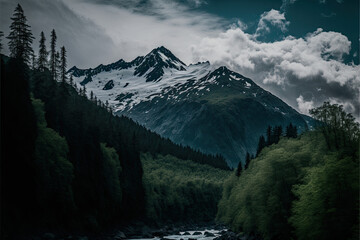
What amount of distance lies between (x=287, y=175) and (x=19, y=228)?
4534 centimetres

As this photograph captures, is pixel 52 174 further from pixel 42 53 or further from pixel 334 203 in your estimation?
pixel 334 203

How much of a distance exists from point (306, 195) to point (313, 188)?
298 cm

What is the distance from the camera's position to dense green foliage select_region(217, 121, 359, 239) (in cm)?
4478

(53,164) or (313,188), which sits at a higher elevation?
(53,164)

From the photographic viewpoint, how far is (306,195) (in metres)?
53.5

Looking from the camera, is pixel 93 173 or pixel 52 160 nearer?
pixel 52 160

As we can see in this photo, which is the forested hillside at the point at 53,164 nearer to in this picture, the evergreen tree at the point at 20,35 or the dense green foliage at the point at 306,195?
the evergreen tree at the point at 20,35

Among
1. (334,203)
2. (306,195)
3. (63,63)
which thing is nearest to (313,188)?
(306,195)

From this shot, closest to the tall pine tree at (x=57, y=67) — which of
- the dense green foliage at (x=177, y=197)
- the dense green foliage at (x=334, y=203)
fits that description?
the dense green foliage at (x=177, y=197)

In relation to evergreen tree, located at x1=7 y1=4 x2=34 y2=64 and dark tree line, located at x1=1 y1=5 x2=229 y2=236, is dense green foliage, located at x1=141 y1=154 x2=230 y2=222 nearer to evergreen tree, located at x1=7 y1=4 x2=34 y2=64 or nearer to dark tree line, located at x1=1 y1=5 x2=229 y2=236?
dark tree line, located at x1=1 y1=5 x2=229 y2=236

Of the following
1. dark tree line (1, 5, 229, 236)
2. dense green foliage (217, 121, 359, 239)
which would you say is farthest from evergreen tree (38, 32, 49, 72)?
dense green foliage (217, 121, 359, 239)

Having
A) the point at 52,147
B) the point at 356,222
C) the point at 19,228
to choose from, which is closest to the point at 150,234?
the point at 52,147

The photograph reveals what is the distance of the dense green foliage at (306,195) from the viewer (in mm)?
44781

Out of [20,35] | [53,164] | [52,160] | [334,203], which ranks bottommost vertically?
[334,203]
